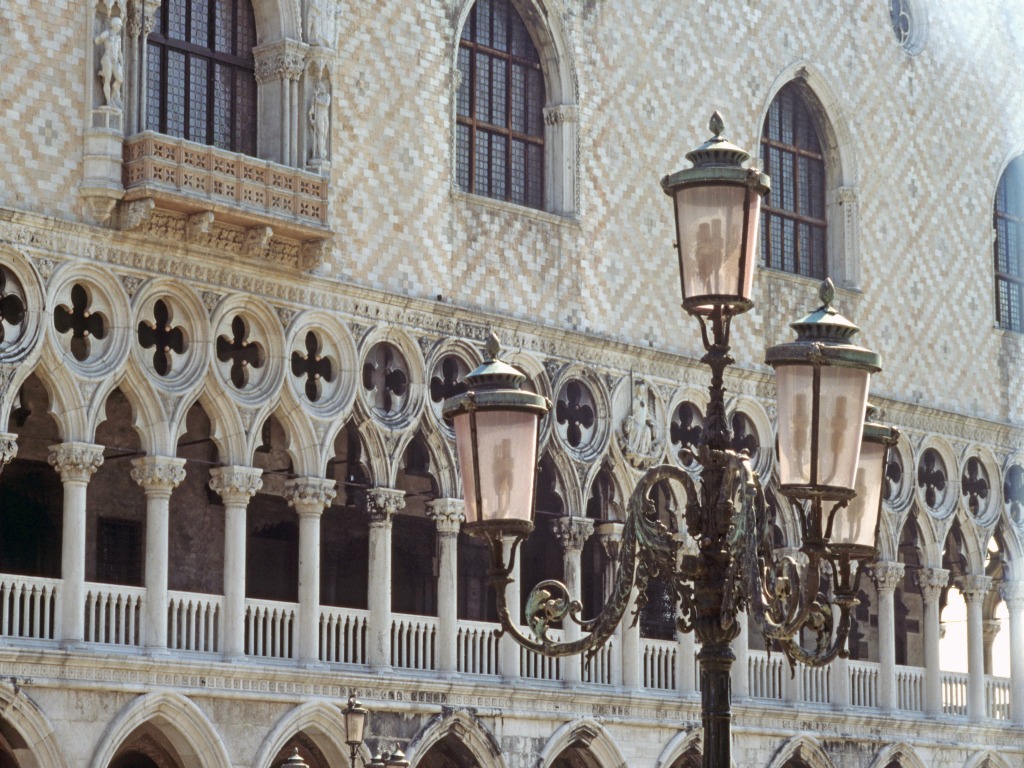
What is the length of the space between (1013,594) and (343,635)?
10.3m

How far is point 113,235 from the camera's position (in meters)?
18.7

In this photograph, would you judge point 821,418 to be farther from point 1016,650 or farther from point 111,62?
point 1016,650

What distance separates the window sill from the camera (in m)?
21.9

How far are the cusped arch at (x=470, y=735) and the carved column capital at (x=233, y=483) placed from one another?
2834mm

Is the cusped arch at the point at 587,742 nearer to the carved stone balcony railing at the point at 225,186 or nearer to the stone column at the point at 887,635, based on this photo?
the stone column at the point at 887,635

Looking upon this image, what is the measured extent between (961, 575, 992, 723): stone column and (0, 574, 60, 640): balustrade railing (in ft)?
39.8

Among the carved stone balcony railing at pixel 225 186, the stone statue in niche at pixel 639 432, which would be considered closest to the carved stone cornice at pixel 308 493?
the carved stone balcony railing at pixel 225 186

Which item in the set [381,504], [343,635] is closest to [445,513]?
[381,504]

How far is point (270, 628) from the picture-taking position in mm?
19844

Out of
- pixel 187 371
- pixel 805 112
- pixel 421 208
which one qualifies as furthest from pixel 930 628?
pixel 187 371

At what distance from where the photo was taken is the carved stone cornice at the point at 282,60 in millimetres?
20109

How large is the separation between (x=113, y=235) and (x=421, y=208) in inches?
143

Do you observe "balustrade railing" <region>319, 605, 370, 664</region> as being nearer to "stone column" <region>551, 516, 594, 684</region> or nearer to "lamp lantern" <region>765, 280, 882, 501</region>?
"stone column" <region>551, 516, 594, 684</region>

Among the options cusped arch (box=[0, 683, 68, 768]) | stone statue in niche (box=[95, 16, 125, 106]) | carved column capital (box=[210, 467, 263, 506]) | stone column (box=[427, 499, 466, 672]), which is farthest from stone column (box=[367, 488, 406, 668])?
stone statue in niche (box=[95, 16, 125, 106])
